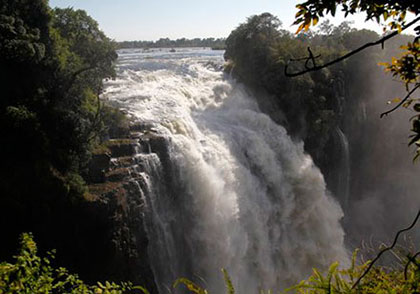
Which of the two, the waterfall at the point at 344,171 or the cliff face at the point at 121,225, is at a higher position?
the waterfall at the point at 344,171

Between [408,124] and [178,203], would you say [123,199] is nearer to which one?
[178,203]

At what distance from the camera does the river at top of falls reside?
14484 mm

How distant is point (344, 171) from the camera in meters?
30.3

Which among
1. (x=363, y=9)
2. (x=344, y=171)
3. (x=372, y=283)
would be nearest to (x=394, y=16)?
(x=363, y=9)

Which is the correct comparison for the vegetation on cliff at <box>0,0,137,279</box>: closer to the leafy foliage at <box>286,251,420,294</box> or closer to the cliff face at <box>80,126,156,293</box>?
the cliff face at <box>80,126,156,293</box>

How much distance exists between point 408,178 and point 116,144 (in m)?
29.9

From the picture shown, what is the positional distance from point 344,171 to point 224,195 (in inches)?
694

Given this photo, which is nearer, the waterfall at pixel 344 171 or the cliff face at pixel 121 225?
the cliff face at pixel 121 225

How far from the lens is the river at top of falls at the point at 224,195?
14.5 m

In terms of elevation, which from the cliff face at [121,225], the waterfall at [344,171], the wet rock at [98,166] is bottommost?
the cliff face at [121,225]

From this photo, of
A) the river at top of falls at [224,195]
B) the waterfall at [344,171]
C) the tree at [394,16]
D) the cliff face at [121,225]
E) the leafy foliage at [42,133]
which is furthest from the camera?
the waterfall at [344,171]

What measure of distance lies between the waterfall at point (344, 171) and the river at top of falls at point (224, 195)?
23.7 ft

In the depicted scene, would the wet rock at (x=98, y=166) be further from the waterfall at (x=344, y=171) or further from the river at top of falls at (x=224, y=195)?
the waterfall at (x=344, y=171)

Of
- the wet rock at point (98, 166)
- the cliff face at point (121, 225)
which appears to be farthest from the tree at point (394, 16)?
the wet rock at point (98, 166)
